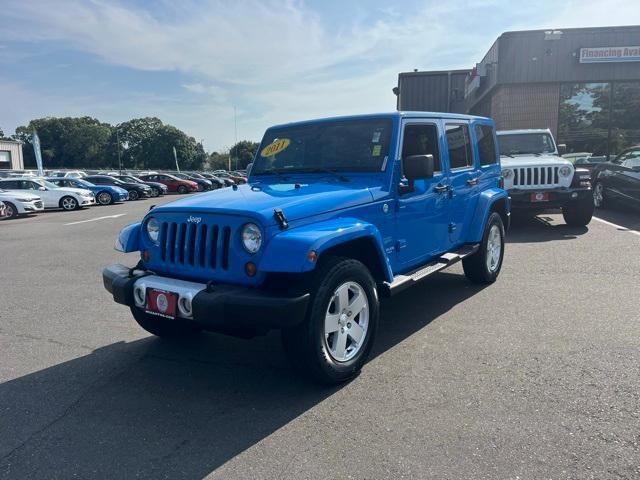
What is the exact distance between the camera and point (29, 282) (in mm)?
6898

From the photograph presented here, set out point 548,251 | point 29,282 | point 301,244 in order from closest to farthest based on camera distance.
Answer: point 301,244, point 29,282, point 548,251

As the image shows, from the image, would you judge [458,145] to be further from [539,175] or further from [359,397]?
[539,175]

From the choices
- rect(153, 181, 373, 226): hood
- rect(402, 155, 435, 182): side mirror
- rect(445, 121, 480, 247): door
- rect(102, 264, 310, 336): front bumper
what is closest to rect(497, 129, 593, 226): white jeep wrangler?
rect(445, 121, 480, 247): door

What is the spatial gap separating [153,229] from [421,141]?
2580 mm

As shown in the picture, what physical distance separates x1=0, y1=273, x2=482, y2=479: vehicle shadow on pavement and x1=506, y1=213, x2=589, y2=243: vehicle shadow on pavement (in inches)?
215

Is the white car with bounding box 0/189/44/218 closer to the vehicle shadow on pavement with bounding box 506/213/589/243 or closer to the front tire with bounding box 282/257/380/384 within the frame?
the vehicle shadow on pavement with bounding box 506/213/589/243

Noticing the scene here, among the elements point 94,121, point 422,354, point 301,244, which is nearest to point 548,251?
point 422,354

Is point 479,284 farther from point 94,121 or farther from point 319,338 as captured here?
point 94,121

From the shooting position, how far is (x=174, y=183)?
32344mm

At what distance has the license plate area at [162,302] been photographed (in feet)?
10.5

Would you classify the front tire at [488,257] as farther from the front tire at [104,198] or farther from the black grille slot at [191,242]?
the front tire at [104,198]

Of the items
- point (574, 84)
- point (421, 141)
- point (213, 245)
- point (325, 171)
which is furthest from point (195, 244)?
point (574, 84)

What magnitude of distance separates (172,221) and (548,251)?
6.48 m

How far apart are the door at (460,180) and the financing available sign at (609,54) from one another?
57.5 feet
